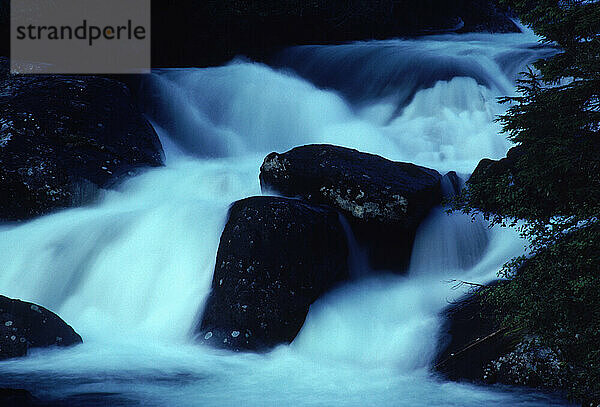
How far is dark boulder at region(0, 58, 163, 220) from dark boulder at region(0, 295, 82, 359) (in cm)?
357

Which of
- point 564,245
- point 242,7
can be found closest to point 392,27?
point 242,7

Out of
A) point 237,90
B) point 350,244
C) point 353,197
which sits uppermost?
point 237,90

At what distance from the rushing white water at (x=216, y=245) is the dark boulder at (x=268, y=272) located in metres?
0.25

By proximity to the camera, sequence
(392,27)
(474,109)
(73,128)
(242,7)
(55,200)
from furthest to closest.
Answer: (392,27)
(242,7)
(474,109)
(73,128)
(55,200)

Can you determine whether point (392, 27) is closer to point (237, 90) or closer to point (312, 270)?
point (237, 90)

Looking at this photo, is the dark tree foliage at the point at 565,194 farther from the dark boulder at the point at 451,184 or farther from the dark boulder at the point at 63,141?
the dark boulder at the point at 63,141

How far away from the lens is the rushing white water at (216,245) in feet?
19.9

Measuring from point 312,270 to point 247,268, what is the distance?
2.94 feet

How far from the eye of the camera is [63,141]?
34.6ft

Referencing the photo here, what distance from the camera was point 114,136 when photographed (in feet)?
36.8

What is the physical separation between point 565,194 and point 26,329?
18.1 ft

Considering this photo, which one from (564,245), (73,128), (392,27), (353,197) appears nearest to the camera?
(564,245)

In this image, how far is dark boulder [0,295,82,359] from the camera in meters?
6.37

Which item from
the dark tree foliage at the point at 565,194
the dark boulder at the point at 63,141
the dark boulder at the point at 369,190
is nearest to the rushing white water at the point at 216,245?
the dark boulder at the point at 369,190
